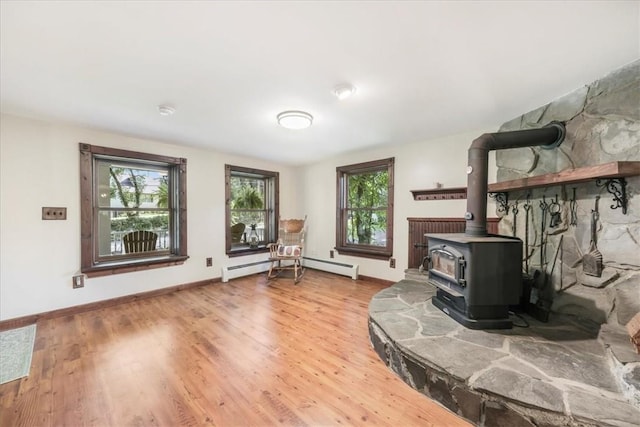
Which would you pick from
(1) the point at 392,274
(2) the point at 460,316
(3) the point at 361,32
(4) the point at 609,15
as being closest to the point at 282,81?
(3) the point at 361,32

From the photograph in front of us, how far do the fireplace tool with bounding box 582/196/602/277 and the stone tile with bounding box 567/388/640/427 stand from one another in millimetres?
1028

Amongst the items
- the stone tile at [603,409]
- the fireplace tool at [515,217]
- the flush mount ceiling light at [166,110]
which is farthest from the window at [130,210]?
the fireplace tool at [515,217]

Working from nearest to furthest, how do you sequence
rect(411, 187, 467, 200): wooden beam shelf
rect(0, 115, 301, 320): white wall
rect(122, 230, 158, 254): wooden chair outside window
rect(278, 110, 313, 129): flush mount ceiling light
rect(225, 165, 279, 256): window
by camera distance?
rect(278, 110, 313, 129): flush mount ceiling light, rect(0, 115, 301, 320): white wall, rect(411, 187, 467, 200): wooden beam shelf, rect(122, 230, 158, 254): wooden chair outside window, rect(225, 165, 279, 256): window

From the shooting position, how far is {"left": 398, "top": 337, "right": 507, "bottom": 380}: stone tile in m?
1.46

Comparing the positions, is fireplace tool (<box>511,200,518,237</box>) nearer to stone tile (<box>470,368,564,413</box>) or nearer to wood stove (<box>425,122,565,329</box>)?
wood stove (<box>425,122,565,329</box>)

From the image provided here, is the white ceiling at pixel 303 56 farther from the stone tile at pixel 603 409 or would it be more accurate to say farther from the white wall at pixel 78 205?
the stone tile at pixel 603 409

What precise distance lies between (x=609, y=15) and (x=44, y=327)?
16.2 feet

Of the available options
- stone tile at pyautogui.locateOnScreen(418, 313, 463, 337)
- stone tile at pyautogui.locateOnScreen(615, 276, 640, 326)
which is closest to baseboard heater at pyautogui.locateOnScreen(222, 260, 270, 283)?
Result: stone tile at pyautogui.locateOnScreen(418, 313, 463, 337)

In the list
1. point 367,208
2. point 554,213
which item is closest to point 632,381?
point 554,213

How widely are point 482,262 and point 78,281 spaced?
416cm

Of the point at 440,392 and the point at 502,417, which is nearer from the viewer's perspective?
the point at 502,417

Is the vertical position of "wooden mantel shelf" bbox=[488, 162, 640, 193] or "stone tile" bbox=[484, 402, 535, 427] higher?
"wooden mantel shelf" bbox=[488, 162, 640, 193]

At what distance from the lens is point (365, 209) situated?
14.4 ft

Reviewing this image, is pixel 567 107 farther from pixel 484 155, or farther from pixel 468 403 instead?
pixel 468 403
